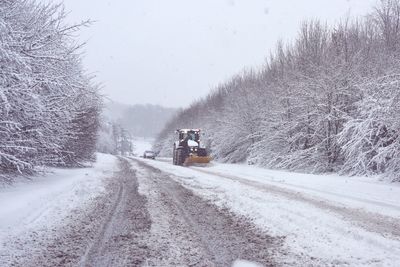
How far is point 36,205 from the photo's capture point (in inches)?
320

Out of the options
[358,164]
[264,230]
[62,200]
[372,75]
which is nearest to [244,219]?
[264,230]

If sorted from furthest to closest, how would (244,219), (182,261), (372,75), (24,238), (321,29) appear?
(321,29) < (372,75) < (244,219) < (24,238) < (182,261)

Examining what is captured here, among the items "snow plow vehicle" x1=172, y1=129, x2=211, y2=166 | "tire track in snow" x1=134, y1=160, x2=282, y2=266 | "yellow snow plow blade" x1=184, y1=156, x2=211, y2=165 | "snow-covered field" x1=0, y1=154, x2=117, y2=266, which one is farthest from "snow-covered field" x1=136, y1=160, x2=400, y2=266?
"snow plow vehicle" x1=172, y1=129, x2=211, y2=166

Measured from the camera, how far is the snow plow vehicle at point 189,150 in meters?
27.2

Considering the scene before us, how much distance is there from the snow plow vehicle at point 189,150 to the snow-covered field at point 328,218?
1449 cm

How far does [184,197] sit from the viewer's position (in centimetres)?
1027

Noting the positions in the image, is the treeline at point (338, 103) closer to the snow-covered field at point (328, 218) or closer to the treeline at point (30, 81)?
the snow-covered field at point (328, 218)

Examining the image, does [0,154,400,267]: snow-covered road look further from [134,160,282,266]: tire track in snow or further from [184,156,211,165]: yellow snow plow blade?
[184,156,211,165]: yellow snow plow blade

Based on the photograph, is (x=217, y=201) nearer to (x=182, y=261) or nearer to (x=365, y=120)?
(x=182, y=261)

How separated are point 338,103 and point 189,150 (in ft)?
38.5

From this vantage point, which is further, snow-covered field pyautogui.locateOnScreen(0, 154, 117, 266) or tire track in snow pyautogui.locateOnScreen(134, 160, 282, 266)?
snow-covered field pyautogui.locateOnScreen(0, 154, 117, 266)

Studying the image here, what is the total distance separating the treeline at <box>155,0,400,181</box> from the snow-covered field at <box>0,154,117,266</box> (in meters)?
10.2

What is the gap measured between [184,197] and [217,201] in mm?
1116

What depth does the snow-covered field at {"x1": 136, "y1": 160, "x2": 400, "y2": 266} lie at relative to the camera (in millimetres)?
4926
